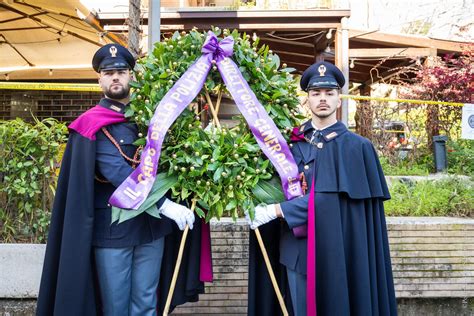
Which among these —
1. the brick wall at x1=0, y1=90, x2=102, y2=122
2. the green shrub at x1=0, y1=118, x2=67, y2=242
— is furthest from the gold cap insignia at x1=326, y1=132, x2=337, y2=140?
the brick wall at x1=0, y1=90, x2=102, y2=122

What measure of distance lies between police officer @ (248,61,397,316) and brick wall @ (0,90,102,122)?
6148 millimetres

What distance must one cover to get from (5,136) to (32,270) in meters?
1.13

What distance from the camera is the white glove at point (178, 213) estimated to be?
10.2ft

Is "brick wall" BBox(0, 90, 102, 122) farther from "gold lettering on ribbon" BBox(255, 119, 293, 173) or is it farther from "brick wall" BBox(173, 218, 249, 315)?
"gold lettering on ribbon" BBox(255, 119, 293, 173)

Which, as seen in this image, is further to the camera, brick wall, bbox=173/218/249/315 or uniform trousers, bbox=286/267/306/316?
brick wall, bbox=173/218/249/315

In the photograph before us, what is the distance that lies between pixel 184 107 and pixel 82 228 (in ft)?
3.28

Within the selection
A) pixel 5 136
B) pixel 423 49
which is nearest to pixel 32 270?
pixel 5 136

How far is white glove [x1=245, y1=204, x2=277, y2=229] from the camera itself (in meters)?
3.16

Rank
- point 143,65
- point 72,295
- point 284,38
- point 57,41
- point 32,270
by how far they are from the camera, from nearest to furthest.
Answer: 1. point 72,295
2. point 143,65
3. point 32,270
4. point 57,41
5. point 284,38

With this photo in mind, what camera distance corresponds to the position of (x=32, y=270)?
4.06 m

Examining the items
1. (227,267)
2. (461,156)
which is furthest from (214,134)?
(461,156)

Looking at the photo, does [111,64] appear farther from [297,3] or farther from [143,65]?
[297,3]

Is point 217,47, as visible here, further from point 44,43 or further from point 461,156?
point 44,43

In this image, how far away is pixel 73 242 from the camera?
3090mm
